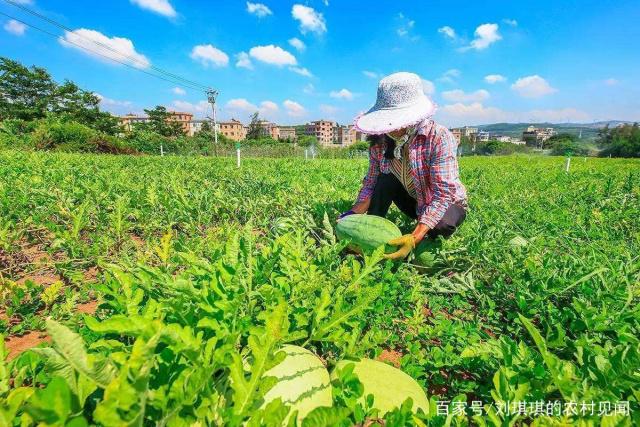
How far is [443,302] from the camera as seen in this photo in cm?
230

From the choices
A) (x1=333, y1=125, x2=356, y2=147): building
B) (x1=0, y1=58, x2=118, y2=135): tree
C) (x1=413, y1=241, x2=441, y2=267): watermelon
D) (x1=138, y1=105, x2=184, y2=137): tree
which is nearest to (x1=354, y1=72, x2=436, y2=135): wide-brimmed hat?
(x1=413, y1=241, x2=441, y2=267): watermelon

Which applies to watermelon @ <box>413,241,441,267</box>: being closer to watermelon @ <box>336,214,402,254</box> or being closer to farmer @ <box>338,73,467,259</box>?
farmer @ <box>338,73,467,259</box>

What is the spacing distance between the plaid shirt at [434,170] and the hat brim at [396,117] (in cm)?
23

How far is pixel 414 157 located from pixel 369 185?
0.62m

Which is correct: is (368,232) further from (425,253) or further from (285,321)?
(285,321)

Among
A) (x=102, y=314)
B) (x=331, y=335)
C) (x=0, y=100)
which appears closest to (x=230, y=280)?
(x=331, y=335)

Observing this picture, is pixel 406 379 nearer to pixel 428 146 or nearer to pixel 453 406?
pixel 453 406

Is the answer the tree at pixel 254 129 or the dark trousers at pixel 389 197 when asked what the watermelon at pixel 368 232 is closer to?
the dark trousers at pixel 389 197

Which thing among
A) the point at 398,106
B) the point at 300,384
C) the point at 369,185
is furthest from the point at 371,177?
the point at 300,384

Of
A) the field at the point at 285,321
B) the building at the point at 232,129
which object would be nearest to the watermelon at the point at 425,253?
the field at the point at 285,321

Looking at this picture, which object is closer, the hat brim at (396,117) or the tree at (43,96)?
the hat brim at (396,117)

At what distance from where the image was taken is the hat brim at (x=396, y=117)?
2.63m

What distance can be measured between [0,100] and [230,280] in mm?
64374

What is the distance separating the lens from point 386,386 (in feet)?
4.50
